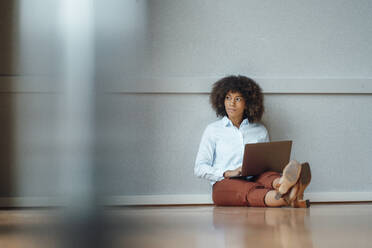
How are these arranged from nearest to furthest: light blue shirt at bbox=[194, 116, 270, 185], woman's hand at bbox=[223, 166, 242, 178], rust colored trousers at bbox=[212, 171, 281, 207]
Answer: rust colored trousers at bbox=[212, 171, 281, 207], woman's hand at bbox=[223, 166, 242, 178], light blue shirt at bbox=[194, 116, 270, 185]

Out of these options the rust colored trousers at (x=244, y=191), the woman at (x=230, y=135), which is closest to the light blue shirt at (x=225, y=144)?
the woman at (x=230, y=135)

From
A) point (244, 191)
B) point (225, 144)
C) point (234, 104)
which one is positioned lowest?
point (244, 191)

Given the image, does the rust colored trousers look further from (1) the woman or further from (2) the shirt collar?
(2) the shirt collar

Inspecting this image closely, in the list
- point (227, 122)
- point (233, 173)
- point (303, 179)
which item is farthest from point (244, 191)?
point (227, 122)

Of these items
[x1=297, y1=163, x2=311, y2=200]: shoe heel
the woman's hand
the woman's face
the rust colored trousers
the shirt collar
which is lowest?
the rust colored trousers

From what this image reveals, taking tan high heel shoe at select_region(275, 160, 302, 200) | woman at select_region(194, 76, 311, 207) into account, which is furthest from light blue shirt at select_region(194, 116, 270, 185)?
tan high heel shoe at select_region(275, 160, 302, 200)

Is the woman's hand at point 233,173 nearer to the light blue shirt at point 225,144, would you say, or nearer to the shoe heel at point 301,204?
the light blue shirt at point 225,144

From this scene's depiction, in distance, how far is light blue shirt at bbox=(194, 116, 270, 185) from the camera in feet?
5.79

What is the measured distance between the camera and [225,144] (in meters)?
1.78

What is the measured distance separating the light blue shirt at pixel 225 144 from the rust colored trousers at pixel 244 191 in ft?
0.41

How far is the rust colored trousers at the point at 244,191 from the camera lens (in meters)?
1.45

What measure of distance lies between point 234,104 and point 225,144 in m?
0.16

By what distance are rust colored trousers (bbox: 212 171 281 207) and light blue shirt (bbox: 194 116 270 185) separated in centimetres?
13

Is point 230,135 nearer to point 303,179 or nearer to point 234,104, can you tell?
point 234,104
